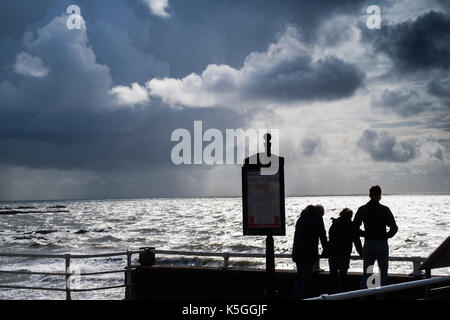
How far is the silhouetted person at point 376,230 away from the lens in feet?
26.5

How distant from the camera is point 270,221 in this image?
7680 mm

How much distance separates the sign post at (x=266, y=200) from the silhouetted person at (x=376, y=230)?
152 cm

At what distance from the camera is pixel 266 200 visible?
7719mm

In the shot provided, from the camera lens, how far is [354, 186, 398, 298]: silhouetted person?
809 cm

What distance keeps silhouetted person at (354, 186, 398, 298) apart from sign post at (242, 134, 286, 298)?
152cm

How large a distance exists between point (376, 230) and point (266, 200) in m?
1.99

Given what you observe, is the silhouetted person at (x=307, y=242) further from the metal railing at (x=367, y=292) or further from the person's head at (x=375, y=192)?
the metal railing at (x=367, y=292)

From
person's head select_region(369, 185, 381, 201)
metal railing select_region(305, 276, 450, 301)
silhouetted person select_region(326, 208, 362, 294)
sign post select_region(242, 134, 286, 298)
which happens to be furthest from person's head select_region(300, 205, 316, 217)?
metal railing select_region(305, 276, 450, 301)

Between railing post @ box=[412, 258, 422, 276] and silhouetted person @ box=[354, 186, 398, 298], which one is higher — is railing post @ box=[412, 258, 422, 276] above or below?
below

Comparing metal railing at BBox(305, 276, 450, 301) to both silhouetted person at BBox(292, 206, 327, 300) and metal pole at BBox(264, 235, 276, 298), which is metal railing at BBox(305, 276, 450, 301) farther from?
silhouetted person at BBox(292, 206, 327, 300)

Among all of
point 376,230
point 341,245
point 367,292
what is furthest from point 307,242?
point 367,292

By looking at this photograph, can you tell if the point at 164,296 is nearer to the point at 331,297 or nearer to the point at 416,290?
the point at 416,290
